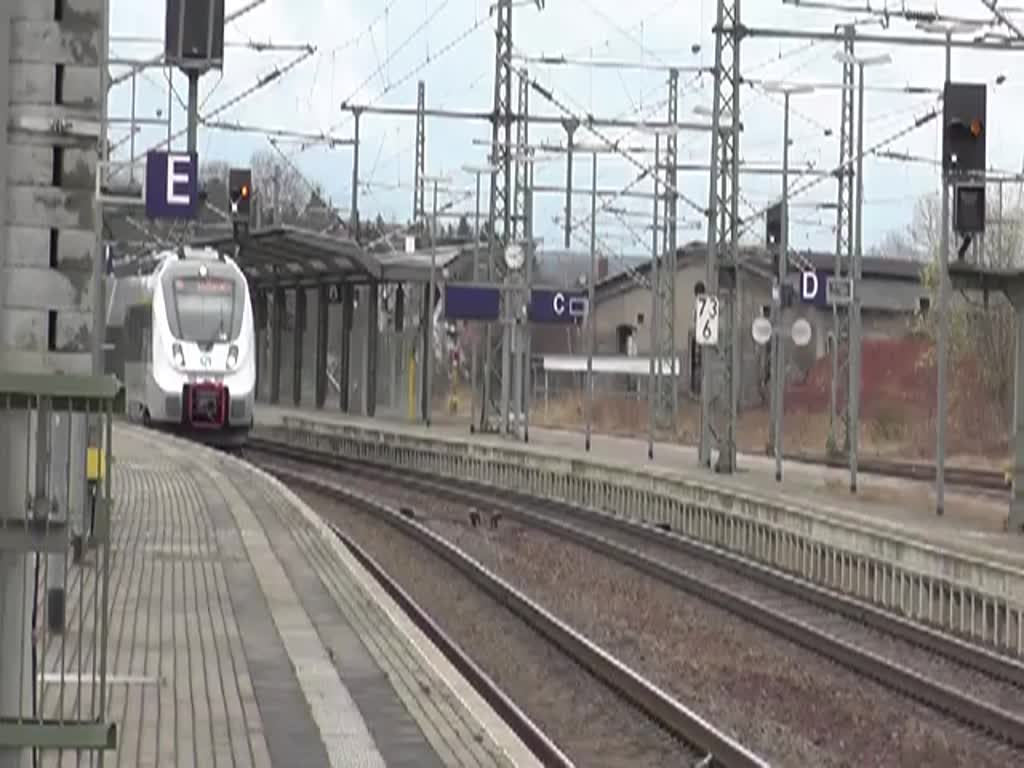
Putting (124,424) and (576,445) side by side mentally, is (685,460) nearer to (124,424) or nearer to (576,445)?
(576,445)

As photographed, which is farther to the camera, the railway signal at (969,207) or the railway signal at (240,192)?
the railway signal at (240,192)

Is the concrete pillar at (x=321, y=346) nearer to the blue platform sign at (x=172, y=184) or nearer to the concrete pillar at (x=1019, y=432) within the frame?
the concrete pillar at (x=1019, y=432)

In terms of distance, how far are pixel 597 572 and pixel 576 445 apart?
84.7ft

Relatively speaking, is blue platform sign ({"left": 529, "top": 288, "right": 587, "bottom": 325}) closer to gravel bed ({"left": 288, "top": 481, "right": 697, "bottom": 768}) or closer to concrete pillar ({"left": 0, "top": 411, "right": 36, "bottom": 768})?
gravel bed ({"left": 288, "top": 481, "right": 697, "bottom": 768})

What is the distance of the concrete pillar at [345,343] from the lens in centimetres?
5031

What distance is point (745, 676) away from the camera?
588 inches

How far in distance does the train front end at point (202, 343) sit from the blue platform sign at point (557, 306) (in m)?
8.74

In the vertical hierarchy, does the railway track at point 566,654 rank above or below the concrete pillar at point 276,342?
below

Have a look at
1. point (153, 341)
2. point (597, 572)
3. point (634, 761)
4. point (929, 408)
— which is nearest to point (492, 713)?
point (634, 761)

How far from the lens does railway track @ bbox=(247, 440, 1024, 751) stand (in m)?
13.6

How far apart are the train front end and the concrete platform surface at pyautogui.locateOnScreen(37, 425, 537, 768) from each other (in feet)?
53.4

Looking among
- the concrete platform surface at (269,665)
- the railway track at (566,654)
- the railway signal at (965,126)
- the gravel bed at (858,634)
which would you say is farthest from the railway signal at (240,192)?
the railway signal at (965,126)

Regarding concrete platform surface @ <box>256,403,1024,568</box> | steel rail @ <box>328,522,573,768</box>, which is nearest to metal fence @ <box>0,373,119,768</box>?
steel rail @ <box>328,522,573,768</box>

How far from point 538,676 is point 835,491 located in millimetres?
19243
